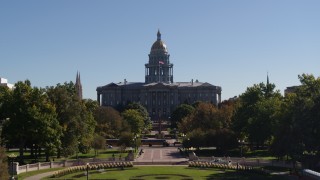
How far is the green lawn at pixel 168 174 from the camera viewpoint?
5556 cm

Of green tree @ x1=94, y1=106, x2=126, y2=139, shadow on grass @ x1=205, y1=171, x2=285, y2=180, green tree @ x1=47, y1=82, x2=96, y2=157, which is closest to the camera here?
shadow on grass @ x1=205, y1=171, x2=285, y2=180

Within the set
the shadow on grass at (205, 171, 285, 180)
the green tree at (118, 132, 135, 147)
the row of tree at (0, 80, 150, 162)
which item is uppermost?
the row of tree at (0, 80, 150, 162)

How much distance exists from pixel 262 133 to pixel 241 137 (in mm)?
4197

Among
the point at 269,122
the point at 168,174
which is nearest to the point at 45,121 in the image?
the point at 168,174

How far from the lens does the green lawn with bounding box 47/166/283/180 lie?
55562 millimetres

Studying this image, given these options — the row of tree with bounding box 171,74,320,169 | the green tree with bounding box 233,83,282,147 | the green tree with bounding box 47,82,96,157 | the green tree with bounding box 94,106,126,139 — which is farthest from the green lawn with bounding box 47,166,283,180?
the green tree with bounding box 94,106,126,139

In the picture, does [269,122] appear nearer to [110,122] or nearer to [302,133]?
[302,133]

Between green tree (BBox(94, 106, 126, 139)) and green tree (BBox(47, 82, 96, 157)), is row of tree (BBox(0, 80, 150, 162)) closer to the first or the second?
green tree (BBox(47, 82, 96, 157))

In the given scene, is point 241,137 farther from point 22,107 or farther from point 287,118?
point 22,107

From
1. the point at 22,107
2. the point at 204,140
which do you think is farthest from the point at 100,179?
the point at 204,140

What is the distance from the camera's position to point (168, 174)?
190 feet

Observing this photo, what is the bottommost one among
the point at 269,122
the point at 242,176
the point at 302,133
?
the point at 242,176

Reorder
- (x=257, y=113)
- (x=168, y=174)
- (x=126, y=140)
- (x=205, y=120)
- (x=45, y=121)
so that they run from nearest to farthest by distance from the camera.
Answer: (x=168, y=174)
(x=45, y=121)
(x=257, y=113)
(x=126, y=140)
(x=205, y=120)

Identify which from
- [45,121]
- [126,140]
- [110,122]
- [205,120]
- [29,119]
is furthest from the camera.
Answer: [110,122]
